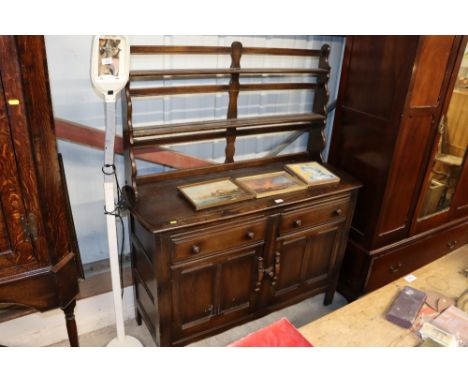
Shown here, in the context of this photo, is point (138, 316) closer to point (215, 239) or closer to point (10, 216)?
point (215, 239)

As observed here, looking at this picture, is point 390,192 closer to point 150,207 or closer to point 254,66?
point 254,66

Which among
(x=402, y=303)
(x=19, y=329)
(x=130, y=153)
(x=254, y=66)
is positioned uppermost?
(x=254, y=66)

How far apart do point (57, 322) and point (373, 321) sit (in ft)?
5.31

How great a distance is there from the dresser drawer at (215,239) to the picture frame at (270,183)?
6.2 inches

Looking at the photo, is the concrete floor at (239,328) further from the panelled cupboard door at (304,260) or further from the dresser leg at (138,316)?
the panelled cupboard door at (304,260)

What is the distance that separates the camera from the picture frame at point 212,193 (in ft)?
5.76

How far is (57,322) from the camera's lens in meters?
2.07

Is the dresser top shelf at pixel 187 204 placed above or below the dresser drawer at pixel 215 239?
above

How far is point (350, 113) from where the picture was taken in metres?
2.22

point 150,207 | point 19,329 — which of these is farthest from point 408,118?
point 19,329

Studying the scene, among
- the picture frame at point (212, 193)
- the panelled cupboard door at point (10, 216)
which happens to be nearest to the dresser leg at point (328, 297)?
the picture frame at point (212, 193)

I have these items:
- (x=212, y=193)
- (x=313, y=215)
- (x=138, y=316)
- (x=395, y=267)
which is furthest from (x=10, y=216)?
(x=395, y=267)

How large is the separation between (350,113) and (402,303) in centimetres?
110

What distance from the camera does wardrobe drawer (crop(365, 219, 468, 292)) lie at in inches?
93.7
